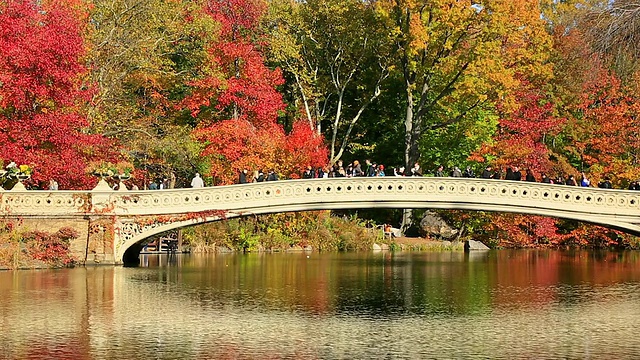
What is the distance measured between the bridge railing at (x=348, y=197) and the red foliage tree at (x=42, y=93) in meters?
2.74

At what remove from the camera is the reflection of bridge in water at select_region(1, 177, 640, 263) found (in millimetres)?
36688

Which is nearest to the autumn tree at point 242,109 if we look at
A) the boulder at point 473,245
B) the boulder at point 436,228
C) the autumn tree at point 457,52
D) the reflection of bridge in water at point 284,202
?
the autumn tree at point 457,52

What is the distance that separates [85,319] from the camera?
2386 centimetres

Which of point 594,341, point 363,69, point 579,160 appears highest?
point 363,69

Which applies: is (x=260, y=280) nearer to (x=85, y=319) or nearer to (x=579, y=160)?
(x=85, y=319)

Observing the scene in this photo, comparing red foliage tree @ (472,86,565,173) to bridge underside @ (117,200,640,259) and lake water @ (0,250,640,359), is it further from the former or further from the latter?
bridge underside @ (117,200,640,259)

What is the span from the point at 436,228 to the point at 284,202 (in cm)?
1737

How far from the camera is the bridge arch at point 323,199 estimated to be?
37250 millimetres

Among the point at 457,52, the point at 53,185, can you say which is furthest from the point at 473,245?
the point at 53,185

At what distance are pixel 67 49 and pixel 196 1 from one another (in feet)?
51.3

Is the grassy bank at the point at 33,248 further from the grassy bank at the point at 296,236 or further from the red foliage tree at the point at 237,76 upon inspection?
the red foliage tree at the point at 237,76

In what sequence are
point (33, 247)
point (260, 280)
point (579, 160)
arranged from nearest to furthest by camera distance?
point (260, 280) < point (33, 247) < point (579, 160)

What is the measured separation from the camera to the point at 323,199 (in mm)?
37719

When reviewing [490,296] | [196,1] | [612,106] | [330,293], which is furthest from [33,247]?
[612,106]
